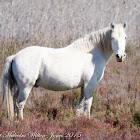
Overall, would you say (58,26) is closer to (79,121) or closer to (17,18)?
(17,18)

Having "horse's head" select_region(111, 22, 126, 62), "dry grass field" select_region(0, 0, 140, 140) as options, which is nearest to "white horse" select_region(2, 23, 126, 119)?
"horse's head" select_region(111, 22, 126, 62)

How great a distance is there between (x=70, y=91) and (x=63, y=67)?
5.25 feet

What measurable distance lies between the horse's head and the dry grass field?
103 cm

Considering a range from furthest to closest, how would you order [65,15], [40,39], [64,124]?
1. [65,15]
2. [40,39]
3. [64,124]

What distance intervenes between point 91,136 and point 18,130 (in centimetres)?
102

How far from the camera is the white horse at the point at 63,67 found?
11.4 feet

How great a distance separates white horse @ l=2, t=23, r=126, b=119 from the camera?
3.47 m

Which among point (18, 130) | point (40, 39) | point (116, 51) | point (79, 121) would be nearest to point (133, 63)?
point (40, 39)

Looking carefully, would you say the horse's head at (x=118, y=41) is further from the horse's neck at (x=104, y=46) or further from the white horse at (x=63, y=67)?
the horse's neck at (x=104, y=46)

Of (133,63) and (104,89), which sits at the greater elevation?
(133,63)

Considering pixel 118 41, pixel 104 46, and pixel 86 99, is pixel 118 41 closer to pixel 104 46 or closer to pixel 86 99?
pixel 104 46

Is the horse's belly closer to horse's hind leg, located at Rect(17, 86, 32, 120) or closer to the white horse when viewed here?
the white horse

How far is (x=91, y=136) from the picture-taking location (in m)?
2.92

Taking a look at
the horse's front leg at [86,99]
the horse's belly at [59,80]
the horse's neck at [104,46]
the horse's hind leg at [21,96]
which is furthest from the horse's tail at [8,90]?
the horse's neck at [104,46]
